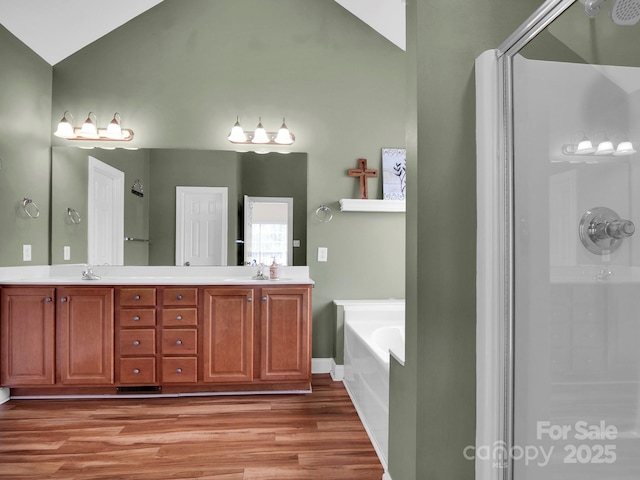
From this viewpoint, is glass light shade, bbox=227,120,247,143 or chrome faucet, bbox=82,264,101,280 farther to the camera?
glass light shade, bbox=227,120,247,143

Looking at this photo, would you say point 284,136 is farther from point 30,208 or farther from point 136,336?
point 30,208

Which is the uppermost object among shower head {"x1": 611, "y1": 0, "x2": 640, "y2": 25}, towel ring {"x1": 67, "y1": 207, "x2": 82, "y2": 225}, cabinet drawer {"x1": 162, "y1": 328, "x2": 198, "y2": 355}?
shower head {"x1": 611, "y1": 0, "x2": 640, "y2": 25}

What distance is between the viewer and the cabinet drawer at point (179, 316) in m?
2.95

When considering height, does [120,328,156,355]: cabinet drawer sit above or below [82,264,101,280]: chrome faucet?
below

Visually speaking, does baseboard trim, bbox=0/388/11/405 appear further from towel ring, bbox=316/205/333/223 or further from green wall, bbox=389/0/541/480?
green wall, bbox=389/0/541/480

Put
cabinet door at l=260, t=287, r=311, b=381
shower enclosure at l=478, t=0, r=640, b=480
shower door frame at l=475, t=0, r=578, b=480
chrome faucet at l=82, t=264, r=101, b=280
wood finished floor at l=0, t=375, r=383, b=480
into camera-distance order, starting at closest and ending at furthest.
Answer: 1. shower enclosure at l=478, t=0, r=640, b=480
2. shower door frame at l=475, t=0, r=578, b=480
3. wood finished floor at l=0, t=375, r=383, b=480
4. cabinet door at l=260, t=287, r=311, b=381
5. chrome faucet at l=82, t=264, r=101, b=280

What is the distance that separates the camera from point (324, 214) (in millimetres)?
3551

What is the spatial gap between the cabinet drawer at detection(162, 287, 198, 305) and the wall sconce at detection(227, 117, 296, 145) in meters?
1.32

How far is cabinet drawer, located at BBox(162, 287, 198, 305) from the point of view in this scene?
2945 millimetres

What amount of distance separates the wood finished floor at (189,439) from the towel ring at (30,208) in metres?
1.37

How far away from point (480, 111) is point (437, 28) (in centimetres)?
34

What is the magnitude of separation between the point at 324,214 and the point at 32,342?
2359 millimetres

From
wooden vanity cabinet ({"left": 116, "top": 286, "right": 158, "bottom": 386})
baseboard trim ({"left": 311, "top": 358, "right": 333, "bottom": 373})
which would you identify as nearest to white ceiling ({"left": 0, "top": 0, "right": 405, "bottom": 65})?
wooden vanity cabinet ({"left": 116, "top": 286, "right": 158, "bottom": 386})

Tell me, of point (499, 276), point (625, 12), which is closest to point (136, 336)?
point (499, 276)
